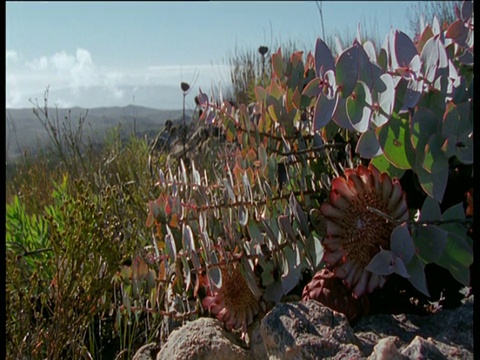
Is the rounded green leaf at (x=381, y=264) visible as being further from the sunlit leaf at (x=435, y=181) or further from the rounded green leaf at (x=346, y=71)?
the rounded green leaf at (x=346, y=71)

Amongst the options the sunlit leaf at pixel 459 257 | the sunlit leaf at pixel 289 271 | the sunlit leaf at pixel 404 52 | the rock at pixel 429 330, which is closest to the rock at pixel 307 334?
the rock at pixel 429 330

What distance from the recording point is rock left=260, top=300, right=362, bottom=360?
1319 mm

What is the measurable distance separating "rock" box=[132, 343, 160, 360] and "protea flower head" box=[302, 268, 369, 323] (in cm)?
43

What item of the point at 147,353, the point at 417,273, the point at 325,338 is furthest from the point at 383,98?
the point at 147,353

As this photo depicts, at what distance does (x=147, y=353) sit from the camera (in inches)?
68.7

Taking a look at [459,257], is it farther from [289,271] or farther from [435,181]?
[289,271]

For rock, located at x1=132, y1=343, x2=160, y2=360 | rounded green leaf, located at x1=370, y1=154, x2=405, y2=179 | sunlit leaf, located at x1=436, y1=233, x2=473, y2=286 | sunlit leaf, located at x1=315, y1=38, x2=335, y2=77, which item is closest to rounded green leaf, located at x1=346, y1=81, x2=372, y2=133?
sunlit leaf, located at x1=315, y1=38, x2=335, y2=77

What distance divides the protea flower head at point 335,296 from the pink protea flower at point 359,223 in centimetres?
7

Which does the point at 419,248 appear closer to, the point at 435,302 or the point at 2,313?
the point at 435,302

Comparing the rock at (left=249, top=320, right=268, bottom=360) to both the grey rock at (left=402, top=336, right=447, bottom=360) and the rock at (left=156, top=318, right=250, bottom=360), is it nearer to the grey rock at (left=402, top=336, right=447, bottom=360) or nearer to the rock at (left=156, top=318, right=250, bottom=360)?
the rock at (left=156, top=318, right=250, bottom=360)

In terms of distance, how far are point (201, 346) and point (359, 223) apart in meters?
0.49

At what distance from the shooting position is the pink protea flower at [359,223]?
162cm
